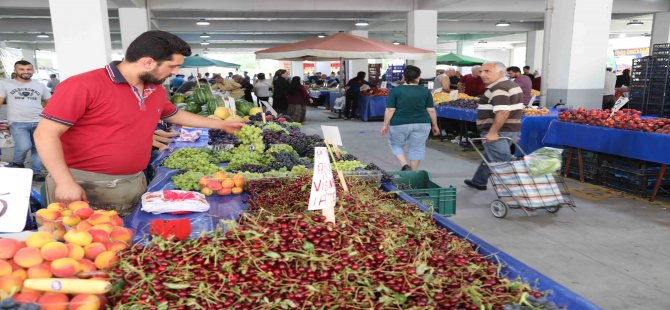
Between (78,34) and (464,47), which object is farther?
(464,47)

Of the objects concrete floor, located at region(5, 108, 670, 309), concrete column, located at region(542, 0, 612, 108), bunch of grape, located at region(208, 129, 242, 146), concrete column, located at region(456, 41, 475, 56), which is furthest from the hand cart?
concrete column, located at region(456, 41, 475, 56)

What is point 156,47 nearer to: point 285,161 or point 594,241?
point 285,161

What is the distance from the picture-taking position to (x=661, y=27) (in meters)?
17.3

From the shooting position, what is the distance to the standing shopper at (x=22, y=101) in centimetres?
657

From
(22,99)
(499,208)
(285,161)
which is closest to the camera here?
(285,161)

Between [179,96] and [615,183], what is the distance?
23.6 ft

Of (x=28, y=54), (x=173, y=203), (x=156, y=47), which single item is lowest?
(x=173, y=203)

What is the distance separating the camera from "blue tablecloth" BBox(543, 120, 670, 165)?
5.43 m

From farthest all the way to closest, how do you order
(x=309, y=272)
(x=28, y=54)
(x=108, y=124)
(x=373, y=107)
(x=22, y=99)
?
(x=28, y=54), (x=373, y=107), (x=22, y=99), (x=108, y=124), (x=309, y=272)

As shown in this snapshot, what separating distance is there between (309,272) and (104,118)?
1.62 meters

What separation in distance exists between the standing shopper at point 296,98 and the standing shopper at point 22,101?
7245 mm

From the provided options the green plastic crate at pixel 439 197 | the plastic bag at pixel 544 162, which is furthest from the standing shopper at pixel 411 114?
the green plastic crate at pixel 439 197

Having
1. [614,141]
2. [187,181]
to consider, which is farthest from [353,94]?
[187,181]

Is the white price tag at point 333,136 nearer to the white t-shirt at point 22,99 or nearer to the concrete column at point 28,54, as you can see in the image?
the white t-shirt at point 22,99
